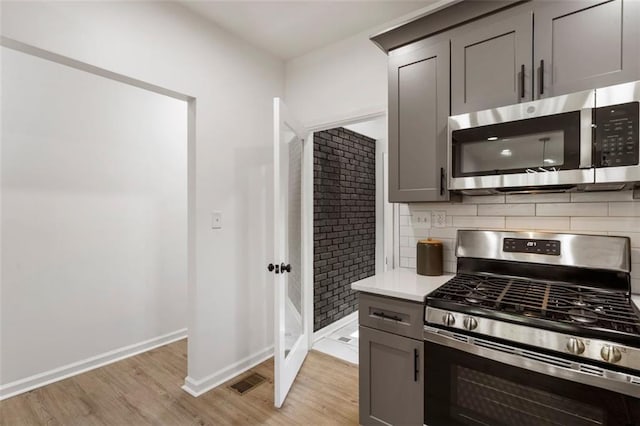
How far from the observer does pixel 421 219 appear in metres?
2.28

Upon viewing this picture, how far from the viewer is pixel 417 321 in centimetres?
159

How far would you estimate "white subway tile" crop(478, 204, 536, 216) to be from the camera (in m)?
1.86

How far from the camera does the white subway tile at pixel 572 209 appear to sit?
1.66m

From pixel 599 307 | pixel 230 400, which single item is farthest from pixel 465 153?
pixel 230 400

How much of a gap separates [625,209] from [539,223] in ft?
1.21

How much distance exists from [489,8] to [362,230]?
2704 mm

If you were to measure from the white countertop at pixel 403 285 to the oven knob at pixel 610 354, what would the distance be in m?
0.67

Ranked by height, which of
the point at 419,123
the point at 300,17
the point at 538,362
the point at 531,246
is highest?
the point at 300,17

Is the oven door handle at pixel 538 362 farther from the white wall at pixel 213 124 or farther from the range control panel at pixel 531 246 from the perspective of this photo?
the white wall at pixel 213 124

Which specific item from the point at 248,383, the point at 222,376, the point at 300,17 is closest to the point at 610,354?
the point at 248,383

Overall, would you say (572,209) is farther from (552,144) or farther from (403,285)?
(403,285)

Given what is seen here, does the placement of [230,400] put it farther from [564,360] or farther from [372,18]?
[372,18]

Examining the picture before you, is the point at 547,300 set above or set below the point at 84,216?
below

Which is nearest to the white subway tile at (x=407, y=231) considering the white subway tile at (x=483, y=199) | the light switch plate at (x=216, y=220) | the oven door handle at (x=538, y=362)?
the white subway tile at (x=483, y=199)
